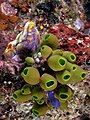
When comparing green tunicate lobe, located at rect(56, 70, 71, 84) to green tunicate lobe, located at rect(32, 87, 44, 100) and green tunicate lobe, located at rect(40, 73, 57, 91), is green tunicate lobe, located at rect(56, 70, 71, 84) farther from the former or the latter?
green tunicate lobe, located at rect(32, 87, 44, 100)

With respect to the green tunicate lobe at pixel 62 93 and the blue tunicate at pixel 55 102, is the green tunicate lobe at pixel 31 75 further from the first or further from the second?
the blue tunicate at pixel 55 102

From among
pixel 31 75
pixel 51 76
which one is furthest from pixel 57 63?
pixel 31 75

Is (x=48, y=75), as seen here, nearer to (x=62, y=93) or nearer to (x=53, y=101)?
(x=62, y=93)

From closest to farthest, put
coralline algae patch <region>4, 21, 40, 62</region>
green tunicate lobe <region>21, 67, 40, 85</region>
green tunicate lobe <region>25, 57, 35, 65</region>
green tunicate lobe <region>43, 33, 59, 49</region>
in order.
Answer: green tunicate lobe <region>21, 67, 40, 85</region>
green tunicate lobe <region>25, 57, 35, 65</region>
green tunicate lobe <region>43, 33, 59, 49</region>
coralline algae patch <region>4, 21, 40, 62</region>

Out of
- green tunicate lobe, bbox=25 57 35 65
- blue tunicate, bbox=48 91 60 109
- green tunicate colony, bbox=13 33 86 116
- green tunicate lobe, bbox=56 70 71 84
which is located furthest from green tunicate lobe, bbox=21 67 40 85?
blue tunicate, bbox=48 91 60 109

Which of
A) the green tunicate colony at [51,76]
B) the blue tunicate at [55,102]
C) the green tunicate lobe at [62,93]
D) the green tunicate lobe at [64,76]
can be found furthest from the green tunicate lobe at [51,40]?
the blue tunicate at [55,102]

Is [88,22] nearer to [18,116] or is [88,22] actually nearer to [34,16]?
[34,16]

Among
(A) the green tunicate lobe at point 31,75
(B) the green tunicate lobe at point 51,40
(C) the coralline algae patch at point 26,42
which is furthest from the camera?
(C) the coralline algae patch at point 26,42
